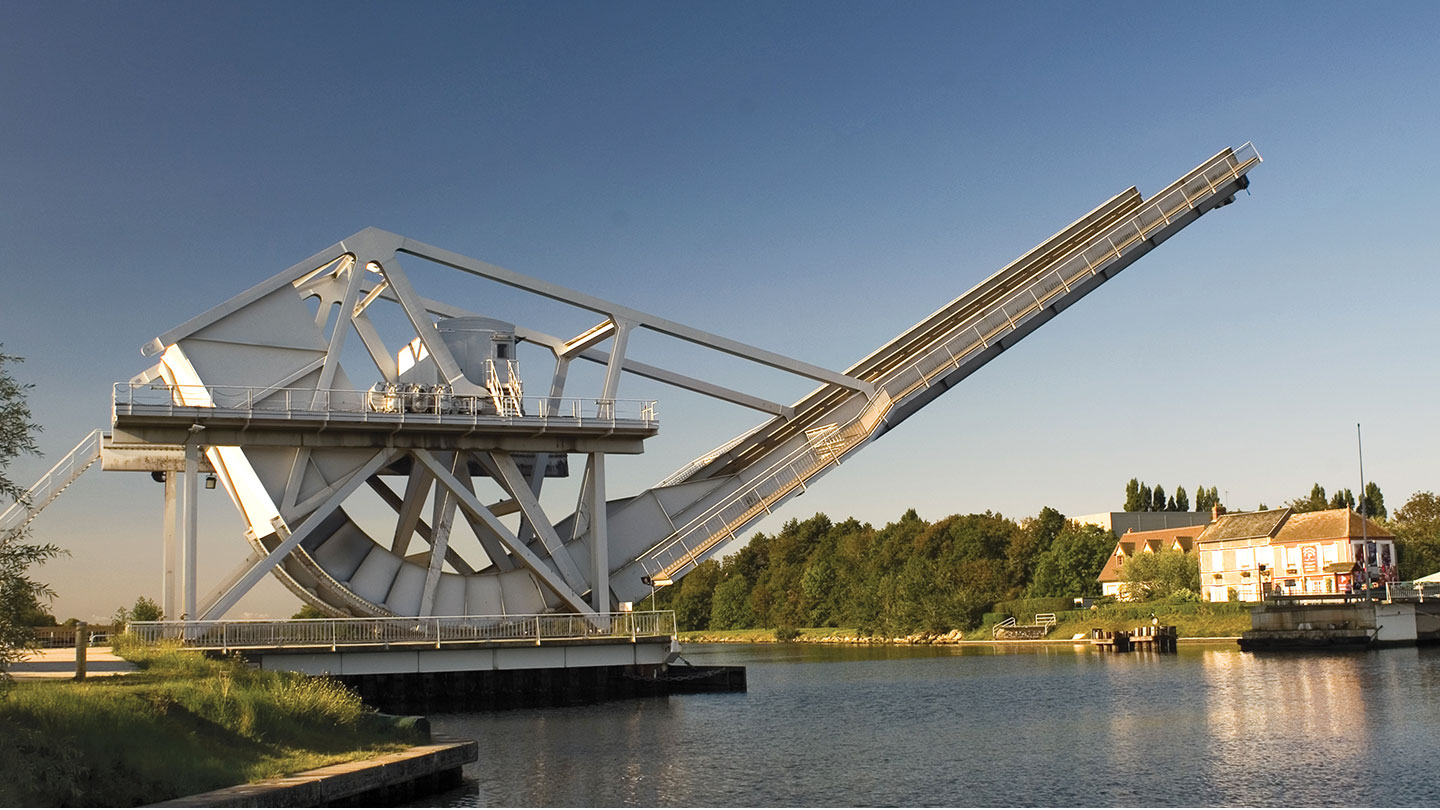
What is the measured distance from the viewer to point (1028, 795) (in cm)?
1552

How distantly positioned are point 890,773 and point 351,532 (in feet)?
48.8

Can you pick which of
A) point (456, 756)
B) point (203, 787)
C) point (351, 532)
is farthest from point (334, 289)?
point (203, 787)

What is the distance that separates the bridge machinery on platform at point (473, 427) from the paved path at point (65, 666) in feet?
8.25

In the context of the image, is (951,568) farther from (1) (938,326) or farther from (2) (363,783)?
(2) (363,783)

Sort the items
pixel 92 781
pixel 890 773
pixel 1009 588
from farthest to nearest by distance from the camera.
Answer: pixel 1009 588 < pixel 890 773 < pixel 92 781

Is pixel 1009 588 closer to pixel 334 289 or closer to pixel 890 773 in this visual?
pixel 334 289

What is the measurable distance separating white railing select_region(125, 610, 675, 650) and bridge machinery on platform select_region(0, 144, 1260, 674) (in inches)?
12.8

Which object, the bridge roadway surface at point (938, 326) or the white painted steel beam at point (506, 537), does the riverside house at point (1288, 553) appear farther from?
the white painted steel beam at point (506, 537)

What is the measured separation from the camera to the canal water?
1556cm

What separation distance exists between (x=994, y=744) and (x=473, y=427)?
12.6 meters

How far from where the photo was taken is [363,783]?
13.3 metres

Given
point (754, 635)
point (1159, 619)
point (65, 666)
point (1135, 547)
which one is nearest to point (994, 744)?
point (65, 666)

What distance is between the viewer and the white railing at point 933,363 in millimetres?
30359

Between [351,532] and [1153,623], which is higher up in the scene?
[351,532]
